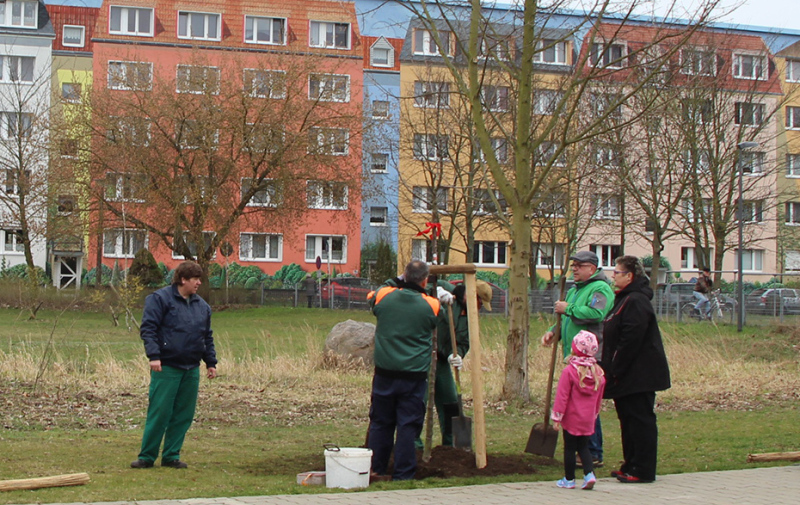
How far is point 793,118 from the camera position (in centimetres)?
6228

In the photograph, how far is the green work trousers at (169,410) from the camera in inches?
326

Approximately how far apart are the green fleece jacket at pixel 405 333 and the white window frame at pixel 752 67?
35.5 metres

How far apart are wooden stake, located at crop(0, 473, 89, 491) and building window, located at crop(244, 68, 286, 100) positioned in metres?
34.5

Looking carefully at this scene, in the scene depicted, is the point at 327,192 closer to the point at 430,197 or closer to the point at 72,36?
the point at 430,197

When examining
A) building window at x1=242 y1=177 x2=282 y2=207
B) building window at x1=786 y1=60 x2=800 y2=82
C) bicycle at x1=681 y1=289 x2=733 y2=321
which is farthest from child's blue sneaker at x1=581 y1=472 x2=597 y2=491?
building window at x1=786 y1=60 x2=800 y2=82

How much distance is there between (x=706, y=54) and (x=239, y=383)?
66.6ft

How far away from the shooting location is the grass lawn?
7875 millimetres

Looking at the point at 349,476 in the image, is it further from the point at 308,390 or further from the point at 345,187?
the point at 345,187

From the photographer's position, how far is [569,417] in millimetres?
7738

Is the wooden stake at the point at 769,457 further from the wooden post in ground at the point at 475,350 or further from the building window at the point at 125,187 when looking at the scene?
the building window at the point at 125,187

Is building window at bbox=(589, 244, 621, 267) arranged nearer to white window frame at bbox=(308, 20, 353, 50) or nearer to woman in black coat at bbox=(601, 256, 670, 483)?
white window frame at bbox=(308, 20, 353, 50)

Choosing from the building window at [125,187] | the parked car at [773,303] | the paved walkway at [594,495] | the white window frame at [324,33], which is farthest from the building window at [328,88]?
the paved walkway at [594,495]

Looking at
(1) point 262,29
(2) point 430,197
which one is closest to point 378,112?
(2) point 430,197

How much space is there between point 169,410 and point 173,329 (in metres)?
0.69
